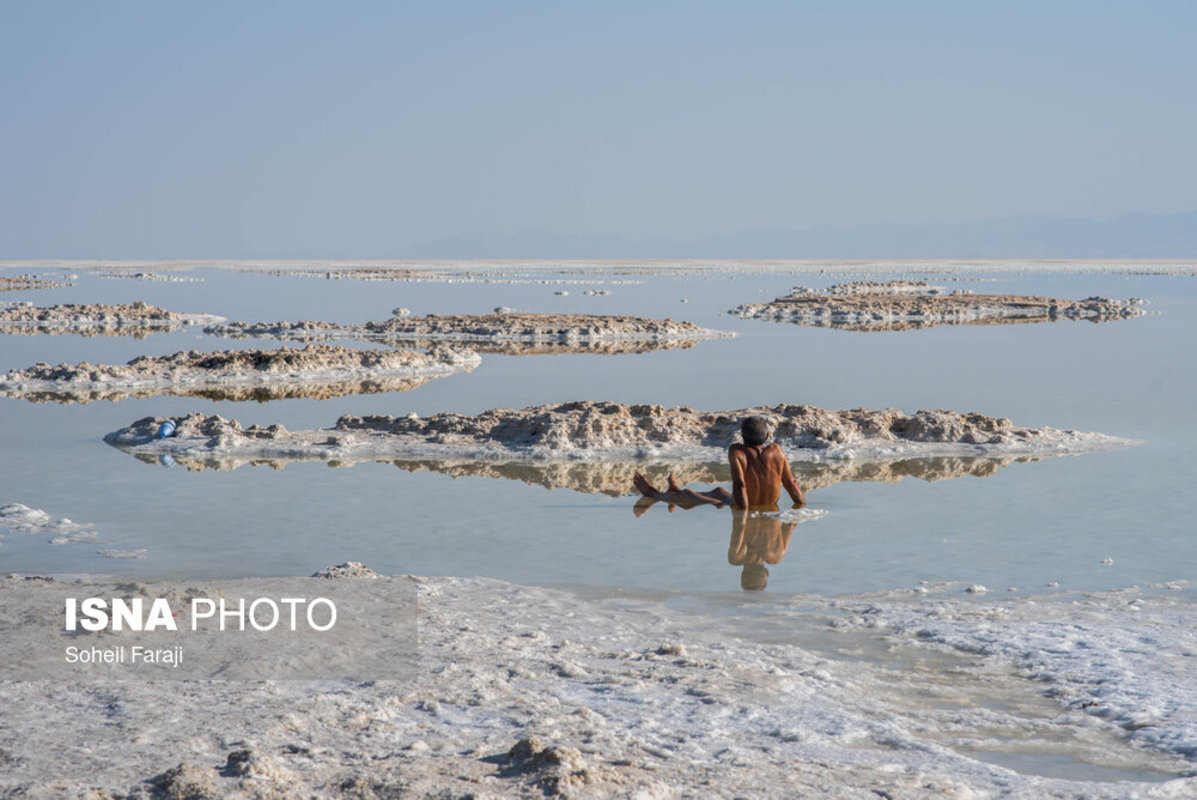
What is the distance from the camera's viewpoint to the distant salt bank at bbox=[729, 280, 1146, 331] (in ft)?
131

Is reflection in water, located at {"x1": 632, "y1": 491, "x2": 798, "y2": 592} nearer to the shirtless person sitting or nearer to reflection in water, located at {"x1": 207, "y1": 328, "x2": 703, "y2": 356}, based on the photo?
the shirtless person sitting

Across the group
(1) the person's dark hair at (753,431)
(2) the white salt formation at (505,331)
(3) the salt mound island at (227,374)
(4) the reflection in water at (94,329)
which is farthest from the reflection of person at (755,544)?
(4) the reflection in water at (94,329)

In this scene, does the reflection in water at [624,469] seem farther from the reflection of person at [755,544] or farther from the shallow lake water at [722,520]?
the reflection of person at [755,544]

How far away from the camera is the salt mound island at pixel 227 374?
67.7 ft

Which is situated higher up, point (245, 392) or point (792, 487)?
point (792, 487)

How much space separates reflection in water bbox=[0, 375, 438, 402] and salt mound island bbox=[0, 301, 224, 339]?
15488 millimetres

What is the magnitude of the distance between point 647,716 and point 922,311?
4011 cm

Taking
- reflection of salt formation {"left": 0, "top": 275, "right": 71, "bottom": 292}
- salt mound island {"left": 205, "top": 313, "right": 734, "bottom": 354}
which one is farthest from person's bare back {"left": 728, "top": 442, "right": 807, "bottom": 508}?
reflection of salt formation {"left": 0, "top": 275, "right": 71, "bottom": 292}

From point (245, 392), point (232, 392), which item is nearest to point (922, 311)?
point (245, 392)

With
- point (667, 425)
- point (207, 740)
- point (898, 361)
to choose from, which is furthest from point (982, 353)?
point (207, 740)

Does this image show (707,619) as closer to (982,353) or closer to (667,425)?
(667,425)

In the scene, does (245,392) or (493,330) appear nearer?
(245,392)

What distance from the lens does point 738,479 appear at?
428 inches

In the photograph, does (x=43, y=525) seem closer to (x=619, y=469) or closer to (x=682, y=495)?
(x=682, y=495)
